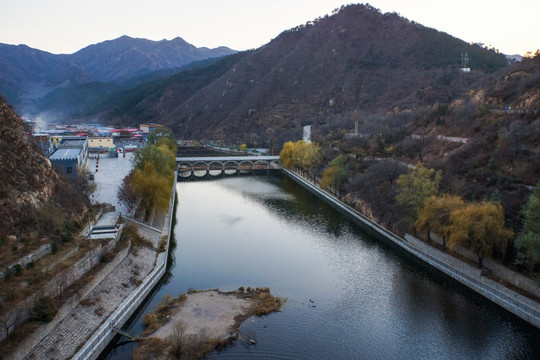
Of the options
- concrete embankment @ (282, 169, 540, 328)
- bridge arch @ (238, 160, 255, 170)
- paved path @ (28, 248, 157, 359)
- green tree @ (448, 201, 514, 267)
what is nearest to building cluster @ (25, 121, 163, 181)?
paved path @ (28, 248, 157, 359)

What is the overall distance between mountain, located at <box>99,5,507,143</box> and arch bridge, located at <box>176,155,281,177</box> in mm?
22927

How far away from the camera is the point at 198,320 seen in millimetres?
20812

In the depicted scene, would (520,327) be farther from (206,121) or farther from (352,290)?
(206,121)

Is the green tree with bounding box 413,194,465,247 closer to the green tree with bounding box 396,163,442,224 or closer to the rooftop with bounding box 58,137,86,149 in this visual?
the green tree with bounding box 396,163,442,224

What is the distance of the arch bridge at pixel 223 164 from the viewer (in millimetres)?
73438

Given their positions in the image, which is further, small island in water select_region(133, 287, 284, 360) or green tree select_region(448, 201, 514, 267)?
green tree select_region(448, 201, 514, 267)

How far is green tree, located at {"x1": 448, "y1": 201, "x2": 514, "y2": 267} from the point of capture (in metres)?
→ 23.6

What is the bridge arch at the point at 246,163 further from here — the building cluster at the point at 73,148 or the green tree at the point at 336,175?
the green tree at the point at 336,175

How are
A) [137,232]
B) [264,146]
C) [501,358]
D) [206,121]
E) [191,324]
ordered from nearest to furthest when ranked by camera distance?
[501,358] < [191,324] < [137,232] < [264,146] < [206,121]

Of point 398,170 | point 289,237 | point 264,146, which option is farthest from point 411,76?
point 289,237

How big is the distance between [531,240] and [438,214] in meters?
7.21

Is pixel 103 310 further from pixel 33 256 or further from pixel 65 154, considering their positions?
pixel 65 154

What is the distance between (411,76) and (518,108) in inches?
2507

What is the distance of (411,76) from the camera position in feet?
330
